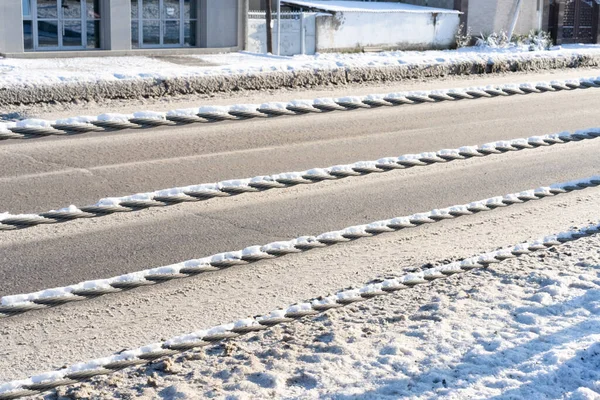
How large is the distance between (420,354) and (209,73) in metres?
11.4

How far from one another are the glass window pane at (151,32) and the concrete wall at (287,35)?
2801mm

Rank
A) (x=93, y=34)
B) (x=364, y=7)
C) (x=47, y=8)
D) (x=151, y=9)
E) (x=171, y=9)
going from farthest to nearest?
1. (x=364, y=7)
2. (x=171, y=9)
3. (x=151, y=9)
4. (x=93, y=34)
5. (x=47, y=8)

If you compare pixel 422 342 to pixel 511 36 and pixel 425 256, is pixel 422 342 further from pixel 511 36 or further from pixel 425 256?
pixel 511 36

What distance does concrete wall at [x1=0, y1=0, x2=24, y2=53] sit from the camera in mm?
21750

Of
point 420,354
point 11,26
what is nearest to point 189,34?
point 11,26

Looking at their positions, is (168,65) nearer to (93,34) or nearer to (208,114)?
(93,34)

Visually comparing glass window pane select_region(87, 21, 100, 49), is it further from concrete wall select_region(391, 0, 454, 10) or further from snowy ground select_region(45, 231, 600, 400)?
snowy ground select_region(45, 231, 600, 400)

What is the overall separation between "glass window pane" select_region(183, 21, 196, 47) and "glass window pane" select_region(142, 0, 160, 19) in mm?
983

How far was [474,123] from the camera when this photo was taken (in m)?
13.6

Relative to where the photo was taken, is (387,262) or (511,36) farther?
(511,36)

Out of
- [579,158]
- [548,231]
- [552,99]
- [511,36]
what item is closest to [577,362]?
[548,231]

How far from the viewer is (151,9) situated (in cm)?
2462

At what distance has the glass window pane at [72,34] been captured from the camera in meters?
23.1

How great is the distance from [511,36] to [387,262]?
96.1ft
